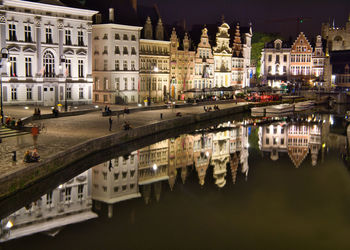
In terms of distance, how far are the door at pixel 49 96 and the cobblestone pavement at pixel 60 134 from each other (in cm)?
548

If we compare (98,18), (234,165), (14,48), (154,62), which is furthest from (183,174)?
(154,62)

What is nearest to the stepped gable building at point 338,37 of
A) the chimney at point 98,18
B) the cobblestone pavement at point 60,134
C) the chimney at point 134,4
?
the chimney at point 134,4

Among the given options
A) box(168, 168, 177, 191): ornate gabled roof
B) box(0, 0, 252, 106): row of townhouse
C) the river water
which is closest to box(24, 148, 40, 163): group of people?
the river water

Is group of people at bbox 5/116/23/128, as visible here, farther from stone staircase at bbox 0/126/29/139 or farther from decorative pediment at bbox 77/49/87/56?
decorative pediment at bbox 77/49/87/56

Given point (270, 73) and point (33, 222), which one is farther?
point (270, 73)

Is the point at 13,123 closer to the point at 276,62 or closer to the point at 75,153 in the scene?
the point at 75,153

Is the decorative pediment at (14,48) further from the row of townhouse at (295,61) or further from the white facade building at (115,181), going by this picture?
the row of townhouse at (295,61)

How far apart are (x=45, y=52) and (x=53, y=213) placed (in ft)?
93.2

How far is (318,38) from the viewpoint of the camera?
87.8 metres

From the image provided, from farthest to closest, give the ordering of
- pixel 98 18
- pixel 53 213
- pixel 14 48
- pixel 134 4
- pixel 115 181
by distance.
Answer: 1. pixel 134 4
2. pixel 98 18
3. pixel 14 48
4. pixel 115 181
5. pixel 53 213

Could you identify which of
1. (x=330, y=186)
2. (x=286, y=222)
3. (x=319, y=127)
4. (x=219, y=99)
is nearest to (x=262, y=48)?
(x=219, y=99)

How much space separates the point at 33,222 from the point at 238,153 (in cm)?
1840

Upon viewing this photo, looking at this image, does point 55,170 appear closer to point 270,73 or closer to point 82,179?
point 82,179

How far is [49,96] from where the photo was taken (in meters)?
43.2
